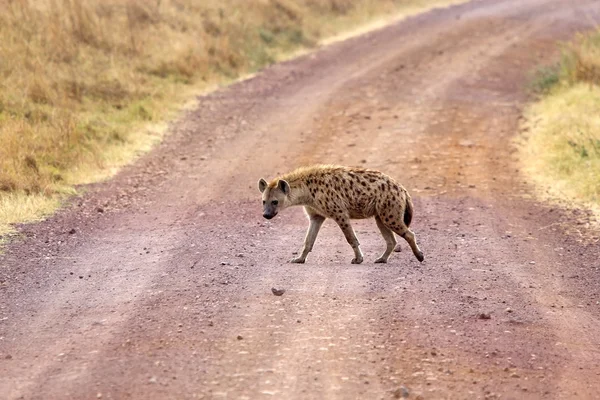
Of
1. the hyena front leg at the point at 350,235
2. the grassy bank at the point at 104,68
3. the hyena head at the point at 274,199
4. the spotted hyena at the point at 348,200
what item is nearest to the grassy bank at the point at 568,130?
the spotted hyena at the point at 348,200

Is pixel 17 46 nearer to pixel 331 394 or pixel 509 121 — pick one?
pixel 509 121

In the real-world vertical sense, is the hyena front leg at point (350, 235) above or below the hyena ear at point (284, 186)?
below

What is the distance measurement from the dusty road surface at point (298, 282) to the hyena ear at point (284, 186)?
0.57m

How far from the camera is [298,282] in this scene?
8.68m

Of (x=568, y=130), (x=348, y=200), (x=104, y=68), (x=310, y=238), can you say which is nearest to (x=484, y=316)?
(x=348, y=200)

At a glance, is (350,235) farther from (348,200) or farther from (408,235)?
(408,235)

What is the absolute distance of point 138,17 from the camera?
67.6 feet

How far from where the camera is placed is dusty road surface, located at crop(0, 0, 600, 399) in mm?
6578

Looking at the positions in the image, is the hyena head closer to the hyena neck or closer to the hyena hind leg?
the hyena neck

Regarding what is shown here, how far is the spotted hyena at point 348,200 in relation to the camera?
372 inches

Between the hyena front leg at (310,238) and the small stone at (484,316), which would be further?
the hyena front leg at (310,238)

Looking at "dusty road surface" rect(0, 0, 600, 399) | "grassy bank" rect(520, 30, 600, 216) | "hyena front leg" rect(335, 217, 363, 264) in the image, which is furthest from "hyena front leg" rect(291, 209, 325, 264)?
"grassy bank" rect(520, 30, 600, 216)

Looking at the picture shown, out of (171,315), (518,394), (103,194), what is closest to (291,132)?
(103,194)

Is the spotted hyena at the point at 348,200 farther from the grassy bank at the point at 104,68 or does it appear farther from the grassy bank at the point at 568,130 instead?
the grassy bank at the point at 568,130
